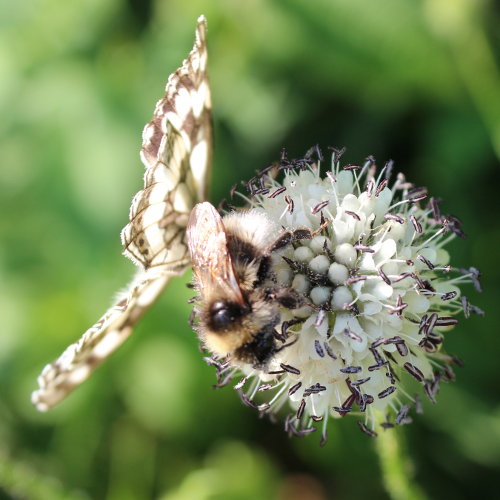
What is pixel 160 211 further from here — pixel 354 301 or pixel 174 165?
pixel 354 301

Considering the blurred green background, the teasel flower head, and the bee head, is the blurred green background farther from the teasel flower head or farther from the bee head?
the bee head

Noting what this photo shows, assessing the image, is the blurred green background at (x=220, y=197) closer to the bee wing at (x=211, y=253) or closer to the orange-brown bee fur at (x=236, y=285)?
the orange-brown bee fur at (x=236, y=285)

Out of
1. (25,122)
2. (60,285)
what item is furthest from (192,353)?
(25,122)

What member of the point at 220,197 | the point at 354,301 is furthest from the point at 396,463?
the point at 220,197

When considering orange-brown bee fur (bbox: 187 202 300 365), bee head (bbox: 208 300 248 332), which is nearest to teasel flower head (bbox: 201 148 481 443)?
orange-brown bee fur (bbox: 187 202 300 365)

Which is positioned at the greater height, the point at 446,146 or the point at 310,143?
the point at 310,143

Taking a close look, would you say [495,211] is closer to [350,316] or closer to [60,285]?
[350,316]
